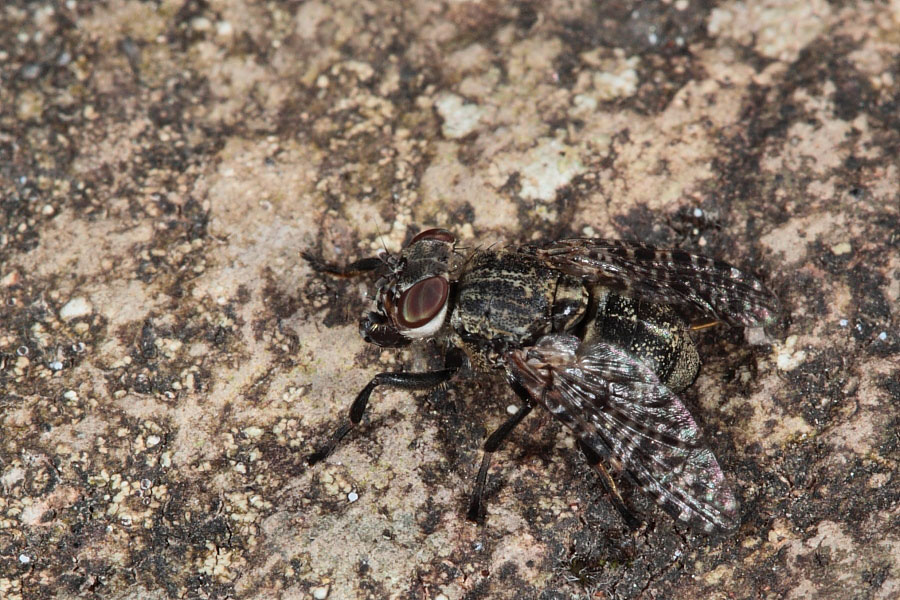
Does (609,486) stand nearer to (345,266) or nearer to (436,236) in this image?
(436,236)

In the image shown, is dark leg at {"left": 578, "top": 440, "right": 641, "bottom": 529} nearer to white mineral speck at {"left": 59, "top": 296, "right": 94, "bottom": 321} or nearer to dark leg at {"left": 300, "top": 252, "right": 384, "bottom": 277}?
dark leg at {"left": 300, "top": 252, "right": 384, "bottom": 277}

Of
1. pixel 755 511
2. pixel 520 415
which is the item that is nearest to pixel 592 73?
pixel 520 415

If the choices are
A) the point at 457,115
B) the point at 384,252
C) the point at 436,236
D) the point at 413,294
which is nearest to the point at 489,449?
the point at 413,294

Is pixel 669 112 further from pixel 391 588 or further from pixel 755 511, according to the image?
pixel 391 588

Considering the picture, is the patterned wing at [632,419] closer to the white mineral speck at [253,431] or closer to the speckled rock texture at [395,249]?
the speckled rock texture at [395,249]

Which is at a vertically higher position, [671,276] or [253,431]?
[671,276]
